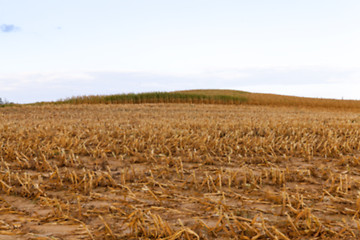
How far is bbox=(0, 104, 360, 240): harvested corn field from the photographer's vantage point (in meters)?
1.99

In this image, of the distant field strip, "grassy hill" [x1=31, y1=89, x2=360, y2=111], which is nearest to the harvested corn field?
the distant field strip

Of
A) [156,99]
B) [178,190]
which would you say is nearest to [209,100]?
[156,99]

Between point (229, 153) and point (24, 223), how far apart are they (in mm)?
2609

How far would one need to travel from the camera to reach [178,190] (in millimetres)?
2730

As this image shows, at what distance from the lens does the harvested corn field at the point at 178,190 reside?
1.99 meters

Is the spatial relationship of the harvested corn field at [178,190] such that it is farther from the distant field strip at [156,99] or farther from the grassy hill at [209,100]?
the grassy hill at [209,100]

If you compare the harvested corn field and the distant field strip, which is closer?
the harvested corn field

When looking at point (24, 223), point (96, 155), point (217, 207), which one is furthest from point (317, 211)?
point (96, 155)

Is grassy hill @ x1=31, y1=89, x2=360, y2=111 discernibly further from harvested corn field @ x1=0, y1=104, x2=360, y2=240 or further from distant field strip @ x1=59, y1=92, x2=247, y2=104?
harvested corn field @ x1=0, y1=104, x2=360, y2=240

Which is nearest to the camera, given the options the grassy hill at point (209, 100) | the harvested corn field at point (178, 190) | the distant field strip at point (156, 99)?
the harvested corn field at point (178, 190)

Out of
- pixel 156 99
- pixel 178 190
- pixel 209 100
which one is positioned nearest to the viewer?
pixel 178 190

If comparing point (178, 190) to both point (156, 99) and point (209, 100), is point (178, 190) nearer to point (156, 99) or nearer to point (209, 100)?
point (156, 99)

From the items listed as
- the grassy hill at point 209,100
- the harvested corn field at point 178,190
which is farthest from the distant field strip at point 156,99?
the harvested corn field at point 178,190

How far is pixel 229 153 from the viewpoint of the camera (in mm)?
4004
